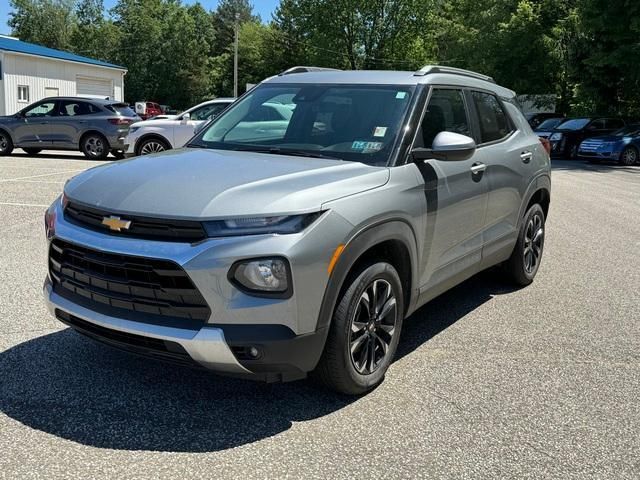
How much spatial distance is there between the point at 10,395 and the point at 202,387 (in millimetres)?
1023

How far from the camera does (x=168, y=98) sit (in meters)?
69.8

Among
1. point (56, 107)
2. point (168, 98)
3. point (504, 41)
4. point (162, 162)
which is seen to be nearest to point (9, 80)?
point (56, 107)

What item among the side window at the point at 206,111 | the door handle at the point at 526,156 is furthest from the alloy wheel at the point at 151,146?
the door handle at the point at 526,156

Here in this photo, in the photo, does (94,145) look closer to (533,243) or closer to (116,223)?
(533,243)

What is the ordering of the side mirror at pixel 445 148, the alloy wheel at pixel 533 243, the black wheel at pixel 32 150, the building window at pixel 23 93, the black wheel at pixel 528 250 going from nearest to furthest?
the side mirror at pixel 445 148, the black wheel at pixel 528 250, the alloy wheel at pixel 533 243, the black wheel at pixel 32 150, the building window at pixel 23 93

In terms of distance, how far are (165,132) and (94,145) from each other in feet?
12.1

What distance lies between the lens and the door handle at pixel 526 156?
5.58 m

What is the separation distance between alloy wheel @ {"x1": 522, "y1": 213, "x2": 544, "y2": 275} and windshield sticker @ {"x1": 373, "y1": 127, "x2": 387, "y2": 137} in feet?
7.58

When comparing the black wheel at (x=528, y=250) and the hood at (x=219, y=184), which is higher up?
the hood at (x=219, y=184)

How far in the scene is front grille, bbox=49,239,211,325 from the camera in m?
3.04

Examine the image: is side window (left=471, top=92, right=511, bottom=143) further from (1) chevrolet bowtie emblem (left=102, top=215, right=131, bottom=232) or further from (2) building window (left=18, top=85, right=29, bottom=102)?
(2) building window (left=18, top=85, right=29, bottom=102)

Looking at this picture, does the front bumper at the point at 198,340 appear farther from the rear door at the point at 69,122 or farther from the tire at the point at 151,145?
the rear door at the point at 69,122

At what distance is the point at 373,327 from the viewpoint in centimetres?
367

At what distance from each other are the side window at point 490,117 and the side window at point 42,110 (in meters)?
15.3
